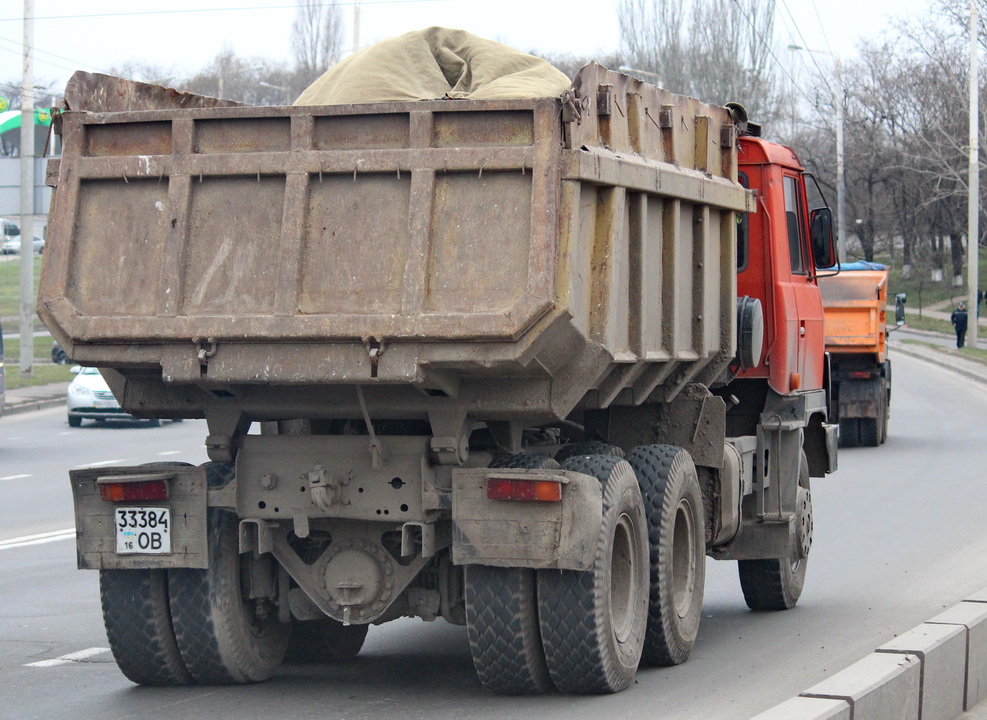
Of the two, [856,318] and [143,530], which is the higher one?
[856,318]

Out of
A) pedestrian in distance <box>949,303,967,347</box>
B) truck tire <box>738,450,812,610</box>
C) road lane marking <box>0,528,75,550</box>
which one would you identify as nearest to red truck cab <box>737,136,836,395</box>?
truck tire <box>738,450,812,610</box>

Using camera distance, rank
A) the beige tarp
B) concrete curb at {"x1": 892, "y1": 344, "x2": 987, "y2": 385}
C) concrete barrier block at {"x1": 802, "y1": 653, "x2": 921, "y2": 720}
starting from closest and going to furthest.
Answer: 1. concrete barrier block at {"x1": 802, "y1": 653, "x2": 921, "y2": 720}
2. the beige tarp
3. concrete curb at {"x1": 892, "y1": 344, "x2": 987, "y2": 385}

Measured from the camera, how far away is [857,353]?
2281 cm

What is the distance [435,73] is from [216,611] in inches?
114

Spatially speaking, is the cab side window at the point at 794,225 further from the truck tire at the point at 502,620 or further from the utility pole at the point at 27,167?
the utility pole at the point at 27,167

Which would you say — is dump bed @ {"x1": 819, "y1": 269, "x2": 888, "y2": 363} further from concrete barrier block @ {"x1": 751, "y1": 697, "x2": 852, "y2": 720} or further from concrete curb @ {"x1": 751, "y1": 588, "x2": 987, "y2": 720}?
concrete barrier block @ {"x1": 751, "y1": 697, "x2": 852, "y2": 720}

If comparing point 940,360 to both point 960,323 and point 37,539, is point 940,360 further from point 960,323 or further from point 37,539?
point 37,539

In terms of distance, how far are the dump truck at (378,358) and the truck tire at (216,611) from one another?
0.01 m

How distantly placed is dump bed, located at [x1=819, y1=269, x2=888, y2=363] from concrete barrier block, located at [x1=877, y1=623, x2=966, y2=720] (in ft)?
54.0

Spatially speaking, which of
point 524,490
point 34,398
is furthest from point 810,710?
point 34,398

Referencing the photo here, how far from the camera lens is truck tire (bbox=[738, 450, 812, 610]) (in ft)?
31.6

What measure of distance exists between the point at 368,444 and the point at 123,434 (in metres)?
20.8

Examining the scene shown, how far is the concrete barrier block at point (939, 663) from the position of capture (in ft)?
20.0

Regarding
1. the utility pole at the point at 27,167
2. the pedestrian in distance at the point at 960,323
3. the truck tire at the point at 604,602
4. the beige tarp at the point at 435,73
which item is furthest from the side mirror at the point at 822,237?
the pedestrian in distance at the point at 960,323
